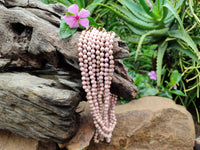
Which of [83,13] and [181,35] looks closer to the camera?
[83,13]

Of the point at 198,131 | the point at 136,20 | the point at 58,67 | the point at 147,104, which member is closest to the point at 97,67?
the point at 58,67

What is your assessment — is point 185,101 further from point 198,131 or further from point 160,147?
point 160,147

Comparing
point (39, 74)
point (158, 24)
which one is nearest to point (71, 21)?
point (39, 74)

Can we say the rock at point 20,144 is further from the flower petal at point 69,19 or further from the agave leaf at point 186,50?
the agave leaf at point 186,50

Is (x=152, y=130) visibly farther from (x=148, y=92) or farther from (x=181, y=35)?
(x=181, y=35)

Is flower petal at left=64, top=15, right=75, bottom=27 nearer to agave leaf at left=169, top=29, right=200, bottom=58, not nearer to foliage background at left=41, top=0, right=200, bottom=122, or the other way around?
foliage background at left=41, top=0, right=200, bottom=122
